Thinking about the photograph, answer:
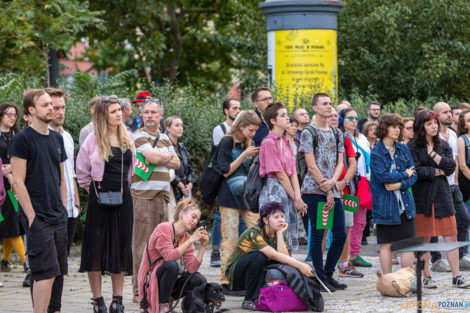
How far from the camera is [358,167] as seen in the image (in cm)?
1135

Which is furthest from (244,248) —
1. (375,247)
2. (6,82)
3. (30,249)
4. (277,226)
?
(6,82)

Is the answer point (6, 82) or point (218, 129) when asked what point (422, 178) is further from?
point (6, 82)

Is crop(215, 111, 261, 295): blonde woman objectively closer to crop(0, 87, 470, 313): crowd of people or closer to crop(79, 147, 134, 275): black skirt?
crop(0, 87, 470, 313): crowd of people

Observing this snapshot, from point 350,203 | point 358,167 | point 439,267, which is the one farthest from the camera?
point 358,167

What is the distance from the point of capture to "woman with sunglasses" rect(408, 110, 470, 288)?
9.46m

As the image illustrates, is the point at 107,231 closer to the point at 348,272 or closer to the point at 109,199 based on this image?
the point at 109,199

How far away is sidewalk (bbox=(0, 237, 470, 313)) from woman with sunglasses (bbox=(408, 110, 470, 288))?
606 millimetres

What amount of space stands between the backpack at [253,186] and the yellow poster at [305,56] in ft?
24.3

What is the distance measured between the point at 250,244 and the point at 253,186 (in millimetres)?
912

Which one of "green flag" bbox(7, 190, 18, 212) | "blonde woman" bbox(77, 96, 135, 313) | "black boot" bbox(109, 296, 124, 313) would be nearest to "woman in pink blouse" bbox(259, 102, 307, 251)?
"blonde woman" bbox(77, 96, 135, 313)

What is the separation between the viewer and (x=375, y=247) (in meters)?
13.0

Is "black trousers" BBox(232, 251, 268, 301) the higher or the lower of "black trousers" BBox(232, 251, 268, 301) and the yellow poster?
the lower

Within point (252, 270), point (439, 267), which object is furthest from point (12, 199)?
point (439, 267)

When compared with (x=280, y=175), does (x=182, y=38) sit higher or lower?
higher
